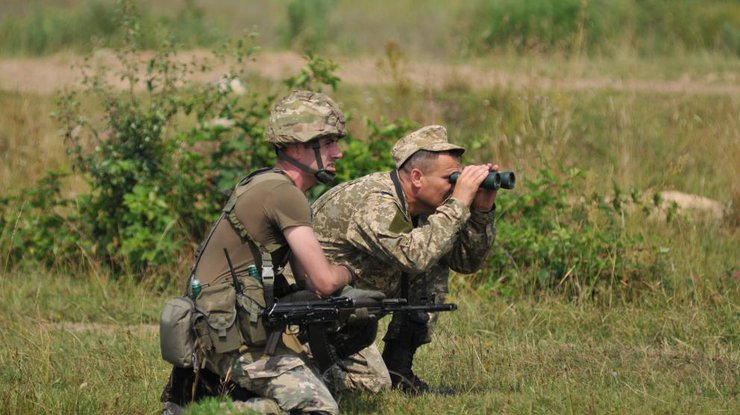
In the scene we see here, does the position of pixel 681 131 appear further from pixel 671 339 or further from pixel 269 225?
pixel 269 225

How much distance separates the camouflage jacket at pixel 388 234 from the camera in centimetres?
537

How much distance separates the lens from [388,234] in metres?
5.40

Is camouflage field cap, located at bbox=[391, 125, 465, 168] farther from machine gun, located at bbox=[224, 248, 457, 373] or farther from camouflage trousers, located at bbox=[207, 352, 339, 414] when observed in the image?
camouflage trousers, located at bbox=[207, 352, 339, 414]

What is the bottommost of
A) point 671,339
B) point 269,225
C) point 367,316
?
point 671,339

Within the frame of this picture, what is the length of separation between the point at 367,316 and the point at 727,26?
12.4m

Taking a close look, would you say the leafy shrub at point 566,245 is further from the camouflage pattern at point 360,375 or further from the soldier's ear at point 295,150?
the soldier's ear at point 295,150

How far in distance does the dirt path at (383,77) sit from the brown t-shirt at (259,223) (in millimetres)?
7276

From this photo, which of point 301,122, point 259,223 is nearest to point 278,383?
point 259,223

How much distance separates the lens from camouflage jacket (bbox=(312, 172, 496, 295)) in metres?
5.37

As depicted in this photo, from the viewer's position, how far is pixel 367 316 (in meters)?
5.28

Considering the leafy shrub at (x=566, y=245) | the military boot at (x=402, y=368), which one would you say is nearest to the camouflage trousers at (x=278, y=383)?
the military boot at (x=402, y=368)

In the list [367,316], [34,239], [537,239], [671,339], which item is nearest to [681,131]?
[537,239]

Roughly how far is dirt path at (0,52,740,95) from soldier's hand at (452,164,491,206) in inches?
267

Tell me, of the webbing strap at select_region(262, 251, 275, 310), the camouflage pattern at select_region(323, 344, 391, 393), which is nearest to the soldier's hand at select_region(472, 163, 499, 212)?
the camouflage pattern at select_region(323, 344, 391, 393)
